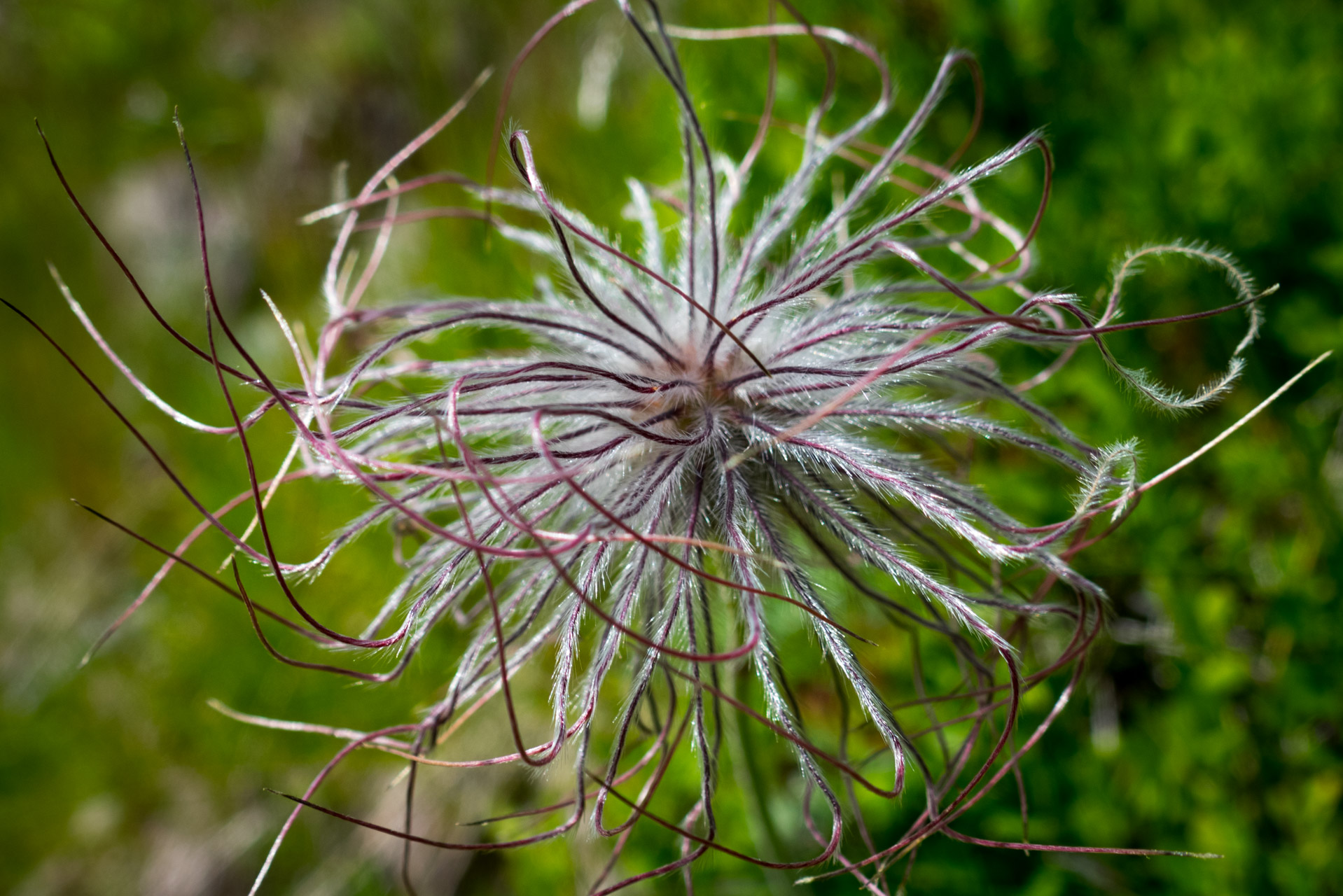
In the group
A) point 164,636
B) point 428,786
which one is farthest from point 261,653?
Answer: point 428,786

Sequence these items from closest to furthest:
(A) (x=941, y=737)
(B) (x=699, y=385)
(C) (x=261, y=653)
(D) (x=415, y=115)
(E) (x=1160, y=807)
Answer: (B) (x=699, y=385) → (A) (x=941, y=737) → (E) (x=1160, y=807) → (C) (x=261, y=653) → (D) (x=415, y=115)

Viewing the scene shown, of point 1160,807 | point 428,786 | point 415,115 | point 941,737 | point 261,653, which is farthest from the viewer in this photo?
point 415,115

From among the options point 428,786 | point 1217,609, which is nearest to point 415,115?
point 428,786

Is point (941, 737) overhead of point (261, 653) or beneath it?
overhead

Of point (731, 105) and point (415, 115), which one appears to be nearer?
point (731, 105)

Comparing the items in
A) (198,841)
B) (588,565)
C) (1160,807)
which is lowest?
(198,841)

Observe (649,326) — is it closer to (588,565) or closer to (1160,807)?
(588,565)
